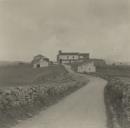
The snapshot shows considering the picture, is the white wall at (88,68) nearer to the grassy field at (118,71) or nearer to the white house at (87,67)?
the white house at (87,67)

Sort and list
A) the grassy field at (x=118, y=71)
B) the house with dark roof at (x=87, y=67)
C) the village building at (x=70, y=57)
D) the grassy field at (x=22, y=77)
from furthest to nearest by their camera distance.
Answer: the village building at (x=70, y=57) → the house with dark roof at (x=87, y=67) → the grassy field at (x=118, y=71) → the grassy field at (x=22, y=77)

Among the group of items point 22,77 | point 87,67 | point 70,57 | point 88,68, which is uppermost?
point 70,57

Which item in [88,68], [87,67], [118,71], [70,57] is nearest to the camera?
[118,71]

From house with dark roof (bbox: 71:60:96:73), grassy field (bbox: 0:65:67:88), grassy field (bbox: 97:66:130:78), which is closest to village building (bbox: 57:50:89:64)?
house with dark roof (bbox: 71:60:96:73)

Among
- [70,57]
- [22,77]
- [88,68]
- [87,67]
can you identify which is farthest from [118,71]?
[70,57]

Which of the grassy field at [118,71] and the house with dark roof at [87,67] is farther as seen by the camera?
the house with dark roof at [87,67]

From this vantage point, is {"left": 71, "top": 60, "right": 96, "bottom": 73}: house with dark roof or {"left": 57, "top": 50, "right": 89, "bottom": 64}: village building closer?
{"left": 71, "top": 60, "right": 96, "bottom": 73}: house with dark roof

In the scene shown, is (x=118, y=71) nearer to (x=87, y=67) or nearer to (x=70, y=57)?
(x=87, y=67)

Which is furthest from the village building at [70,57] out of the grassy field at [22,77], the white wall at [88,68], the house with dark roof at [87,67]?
the white wall at [88,68]

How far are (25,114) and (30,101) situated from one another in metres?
1.99

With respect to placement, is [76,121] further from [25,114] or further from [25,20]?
[25,20]

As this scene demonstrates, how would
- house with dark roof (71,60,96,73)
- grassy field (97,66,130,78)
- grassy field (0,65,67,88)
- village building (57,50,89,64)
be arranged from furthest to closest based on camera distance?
village building (57,50,89,64) < house with dark roof (71,60,96,73) < grassy field (97,66,130,78) < grassy field (0,65,67,88)

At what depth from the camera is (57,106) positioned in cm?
1877

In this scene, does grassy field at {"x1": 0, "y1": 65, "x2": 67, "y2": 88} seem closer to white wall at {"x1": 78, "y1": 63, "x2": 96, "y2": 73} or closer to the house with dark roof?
the house with dark roof
